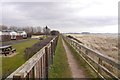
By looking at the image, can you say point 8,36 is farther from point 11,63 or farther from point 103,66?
point 103,66

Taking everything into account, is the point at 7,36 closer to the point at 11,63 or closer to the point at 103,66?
the point at 11,63

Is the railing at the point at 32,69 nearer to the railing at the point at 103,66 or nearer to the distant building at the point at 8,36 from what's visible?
the railing at the point at 103,66

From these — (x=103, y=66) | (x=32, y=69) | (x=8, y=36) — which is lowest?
(x=103, y=66)

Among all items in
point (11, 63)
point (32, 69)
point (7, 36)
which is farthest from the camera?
point (7, 36)

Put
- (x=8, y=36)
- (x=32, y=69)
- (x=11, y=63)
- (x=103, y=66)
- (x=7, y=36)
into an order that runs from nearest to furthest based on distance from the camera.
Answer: (x=32, y=69), (x=103, y=66), (x=11, y=63), (x=7, y=36), (x=8, y=36)

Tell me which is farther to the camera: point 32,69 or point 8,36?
point 8,36

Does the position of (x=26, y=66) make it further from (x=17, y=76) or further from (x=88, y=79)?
(x=88, y=79)

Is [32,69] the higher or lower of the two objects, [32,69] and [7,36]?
the higher

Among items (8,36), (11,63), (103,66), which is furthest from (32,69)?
(8,36)

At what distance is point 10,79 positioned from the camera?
258 centimetres

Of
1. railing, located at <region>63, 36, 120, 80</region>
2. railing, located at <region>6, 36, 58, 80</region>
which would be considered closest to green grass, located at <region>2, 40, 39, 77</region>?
railing, located at <region>63, 36, 120, 80</region>

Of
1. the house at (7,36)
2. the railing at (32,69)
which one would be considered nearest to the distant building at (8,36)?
the house at (7,36)

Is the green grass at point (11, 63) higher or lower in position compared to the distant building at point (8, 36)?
lower

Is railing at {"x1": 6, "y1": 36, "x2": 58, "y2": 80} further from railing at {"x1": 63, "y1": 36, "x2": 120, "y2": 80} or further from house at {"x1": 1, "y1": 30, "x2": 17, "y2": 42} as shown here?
house at {"x1": 1, "y1": 30, "x2": 17, "y2": 42}
